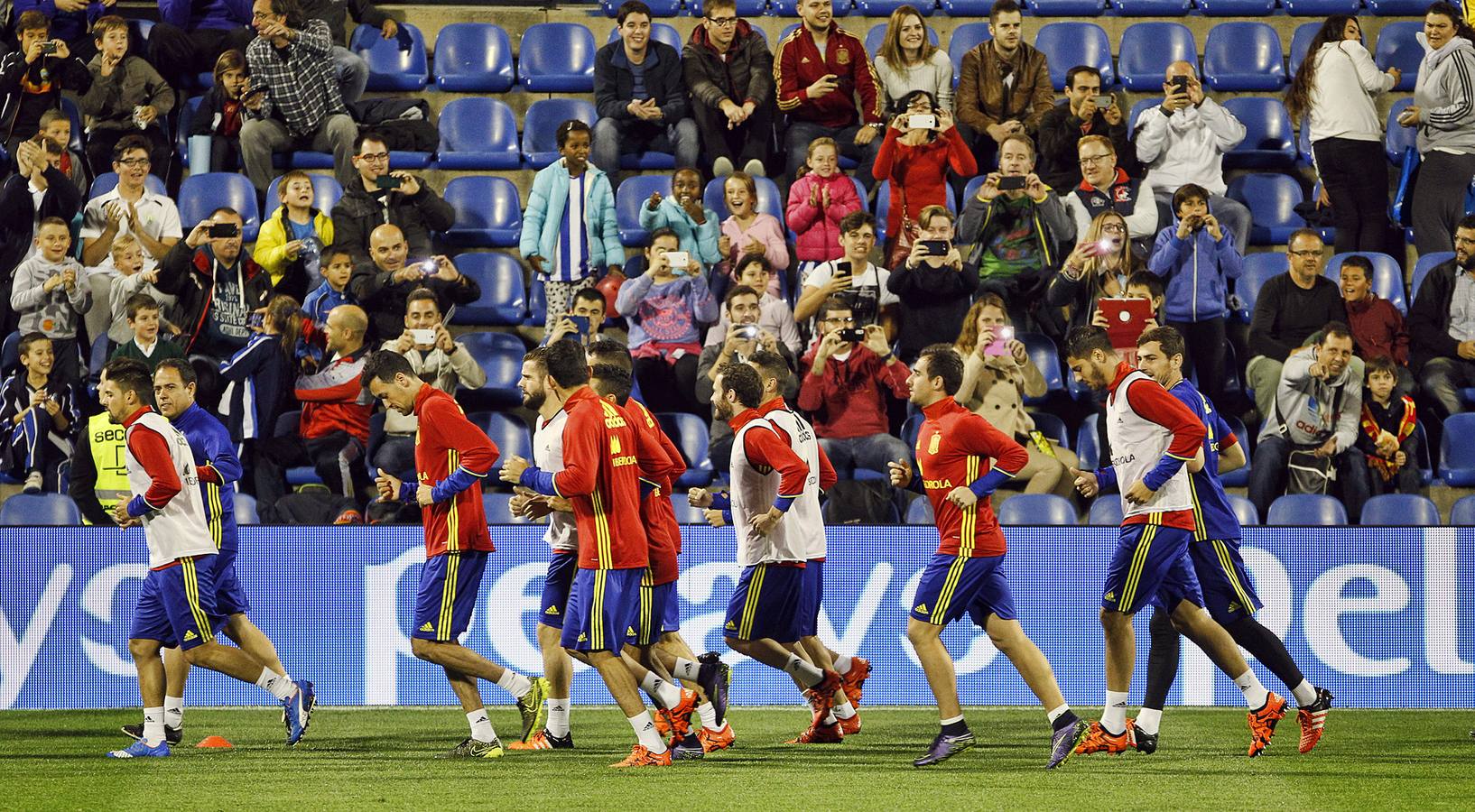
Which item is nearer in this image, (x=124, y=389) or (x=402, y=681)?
(x=124, y=389)

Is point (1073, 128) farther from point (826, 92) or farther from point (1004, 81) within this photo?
point (826, 92)

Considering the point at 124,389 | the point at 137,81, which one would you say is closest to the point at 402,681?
the point at 124,389

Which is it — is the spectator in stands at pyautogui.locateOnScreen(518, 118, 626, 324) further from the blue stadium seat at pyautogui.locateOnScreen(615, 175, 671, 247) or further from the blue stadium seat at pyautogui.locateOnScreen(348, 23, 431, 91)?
the blue stadium seat at pyautogui.locateOnScreen(348, 23, 431, 91)

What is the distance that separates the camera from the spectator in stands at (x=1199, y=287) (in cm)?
1244

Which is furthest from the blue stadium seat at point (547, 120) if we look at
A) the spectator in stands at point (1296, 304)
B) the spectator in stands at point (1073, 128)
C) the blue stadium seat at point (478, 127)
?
the spectator in stands at point (1296, 304)

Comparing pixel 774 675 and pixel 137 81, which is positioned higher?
pixel 137 81

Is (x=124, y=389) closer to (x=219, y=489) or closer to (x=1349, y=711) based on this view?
(x=219, y=489)

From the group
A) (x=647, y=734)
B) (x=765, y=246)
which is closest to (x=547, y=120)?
(x=765, y=246)

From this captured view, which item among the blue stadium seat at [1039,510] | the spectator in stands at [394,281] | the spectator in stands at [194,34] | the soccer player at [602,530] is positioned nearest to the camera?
the soccer player at [602,530]

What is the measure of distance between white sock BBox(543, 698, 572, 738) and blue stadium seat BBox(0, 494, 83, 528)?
4518 mm

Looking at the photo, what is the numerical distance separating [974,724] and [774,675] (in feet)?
4.99

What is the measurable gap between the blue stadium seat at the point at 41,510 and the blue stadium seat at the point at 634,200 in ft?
15.2

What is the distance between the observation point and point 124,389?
340 inches

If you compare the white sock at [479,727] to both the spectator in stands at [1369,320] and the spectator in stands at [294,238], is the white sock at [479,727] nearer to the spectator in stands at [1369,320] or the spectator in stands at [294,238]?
the spectator in stands at [294,238]
